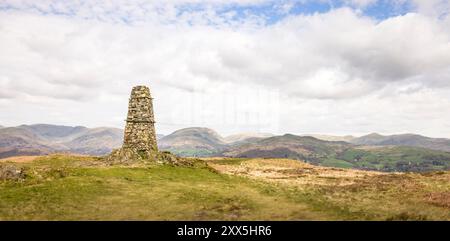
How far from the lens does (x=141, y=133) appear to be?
52.1 meters

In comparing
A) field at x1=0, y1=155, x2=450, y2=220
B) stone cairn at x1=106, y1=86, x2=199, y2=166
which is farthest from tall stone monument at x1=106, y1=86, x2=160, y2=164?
field at x1=0, y1=155, x2=450, y2=220

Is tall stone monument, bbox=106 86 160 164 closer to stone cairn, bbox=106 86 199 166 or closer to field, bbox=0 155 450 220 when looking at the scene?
stone cairn, bbox=106 86 199 166

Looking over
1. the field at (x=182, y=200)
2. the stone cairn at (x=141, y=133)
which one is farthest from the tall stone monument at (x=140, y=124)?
the field at (x=182, y=200)

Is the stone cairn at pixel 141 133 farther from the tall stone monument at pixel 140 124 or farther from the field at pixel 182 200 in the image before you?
the field at pixel 182 200

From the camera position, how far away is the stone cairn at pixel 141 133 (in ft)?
165

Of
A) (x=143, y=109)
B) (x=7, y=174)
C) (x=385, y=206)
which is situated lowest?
(x=385, y=206)

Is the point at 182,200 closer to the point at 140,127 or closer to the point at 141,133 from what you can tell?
the point at 141,133

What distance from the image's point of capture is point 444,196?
30656 millimetres

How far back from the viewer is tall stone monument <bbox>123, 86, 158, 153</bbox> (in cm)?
5194

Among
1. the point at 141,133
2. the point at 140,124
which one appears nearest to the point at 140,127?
the point at 140,124

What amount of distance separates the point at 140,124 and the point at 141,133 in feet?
4.77
